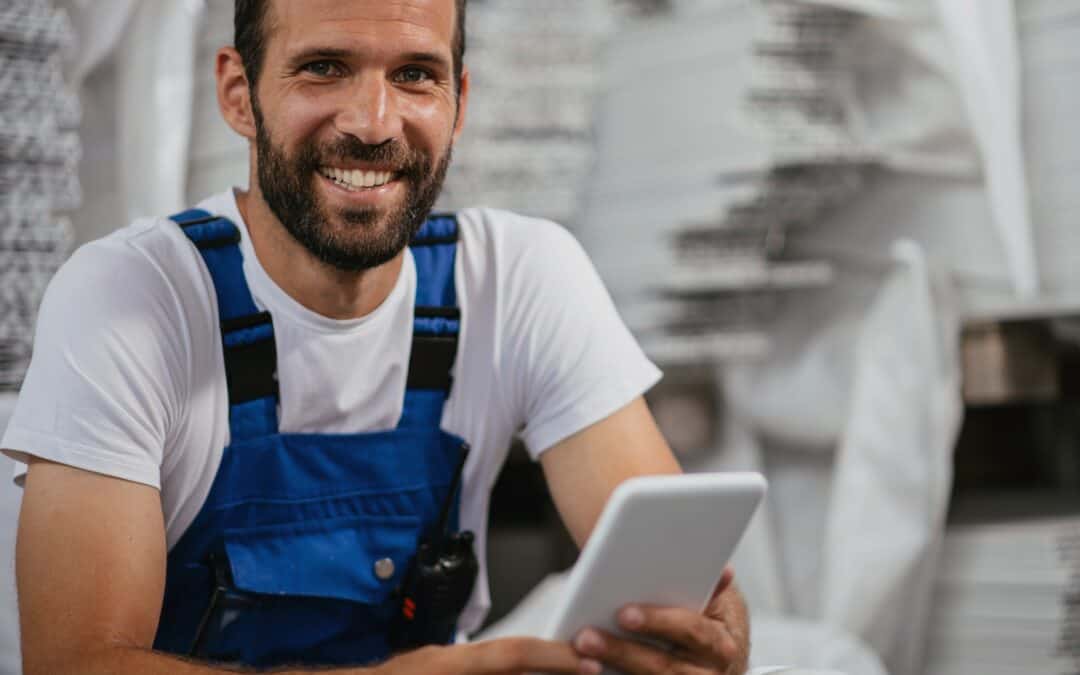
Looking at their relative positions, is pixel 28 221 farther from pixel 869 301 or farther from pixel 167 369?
pixel 869 301

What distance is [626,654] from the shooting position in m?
0.92

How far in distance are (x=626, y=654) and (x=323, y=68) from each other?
55 cm

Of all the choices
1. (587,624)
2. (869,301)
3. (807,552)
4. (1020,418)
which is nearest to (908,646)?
(807,552)

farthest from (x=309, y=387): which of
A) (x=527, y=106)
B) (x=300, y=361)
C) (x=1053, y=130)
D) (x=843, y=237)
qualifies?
(x=1053, y=130)

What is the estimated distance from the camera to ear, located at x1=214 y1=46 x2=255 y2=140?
4.00ft

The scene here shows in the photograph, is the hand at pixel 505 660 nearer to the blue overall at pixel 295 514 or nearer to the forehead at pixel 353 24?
the blue overall at pixel 295 514

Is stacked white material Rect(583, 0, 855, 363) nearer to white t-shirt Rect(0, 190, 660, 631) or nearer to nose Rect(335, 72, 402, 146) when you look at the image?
white t-shirt Rect(0, 190, 660, 631)

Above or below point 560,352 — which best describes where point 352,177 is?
above

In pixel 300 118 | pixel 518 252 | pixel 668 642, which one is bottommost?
pixel 668 642

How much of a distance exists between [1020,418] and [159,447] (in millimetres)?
2101

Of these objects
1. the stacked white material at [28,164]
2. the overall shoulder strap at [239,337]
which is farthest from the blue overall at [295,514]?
the stacked white material at [28,164]

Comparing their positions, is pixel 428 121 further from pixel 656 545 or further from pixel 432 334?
pixel 656 545

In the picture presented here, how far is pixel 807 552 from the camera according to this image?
7.10ft

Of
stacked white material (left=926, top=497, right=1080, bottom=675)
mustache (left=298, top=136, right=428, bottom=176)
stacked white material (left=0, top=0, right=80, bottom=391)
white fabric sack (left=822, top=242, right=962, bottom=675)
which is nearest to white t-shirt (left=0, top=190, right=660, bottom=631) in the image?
mustache (left=298, top=136, right=428, bottom=176)
